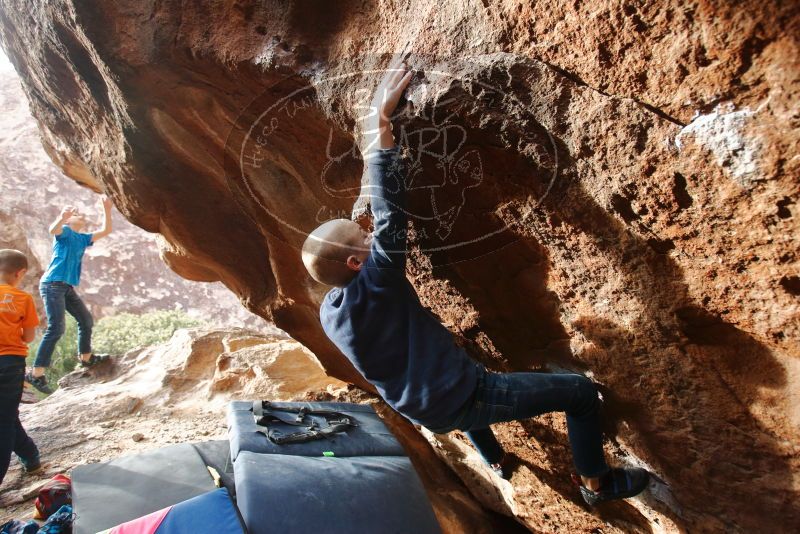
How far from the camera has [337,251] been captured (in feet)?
5.65

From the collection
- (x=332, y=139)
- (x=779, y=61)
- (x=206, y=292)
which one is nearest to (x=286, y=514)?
(x=332, y=139)

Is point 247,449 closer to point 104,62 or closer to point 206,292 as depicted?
point 104,62

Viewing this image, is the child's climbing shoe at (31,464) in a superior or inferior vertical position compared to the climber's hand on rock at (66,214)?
inferior

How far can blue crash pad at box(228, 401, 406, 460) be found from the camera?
226 cm

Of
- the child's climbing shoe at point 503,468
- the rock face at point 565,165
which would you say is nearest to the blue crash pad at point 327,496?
the child's climbing shoe at point 503,468

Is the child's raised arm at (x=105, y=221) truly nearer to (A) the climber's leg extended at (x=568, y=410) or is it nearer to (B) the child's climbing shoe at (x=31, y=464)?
(B) the child's climbing shoe at (x=31, y=464)

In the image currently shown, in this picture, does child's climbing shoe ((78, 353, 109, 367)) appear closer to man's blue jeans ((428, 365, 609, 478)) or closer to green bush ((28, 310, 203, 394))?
green bush ((28, 310, 203, 394))

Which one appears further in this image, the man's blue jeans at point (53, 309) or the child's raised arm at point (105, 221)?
the man's blue jeans at point (53, 309)

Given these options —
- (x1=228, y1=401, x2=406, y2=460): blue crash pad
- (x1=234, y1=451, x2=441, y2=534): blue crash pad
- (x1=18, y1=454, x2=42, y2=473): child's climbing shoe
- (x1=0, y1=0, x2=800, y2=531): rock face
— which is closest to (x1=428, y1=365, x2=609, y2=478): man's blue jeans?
(x1=0, y1=0, x2=800, y2=531): rock face

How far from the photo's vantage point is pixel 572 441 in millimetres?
2039

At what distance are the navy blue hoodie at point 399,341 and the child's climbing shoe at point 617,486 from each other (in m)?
0.74

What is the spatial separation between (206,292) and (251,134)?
14.1 m

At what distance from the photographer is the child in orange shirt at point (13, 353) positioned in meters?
3.02

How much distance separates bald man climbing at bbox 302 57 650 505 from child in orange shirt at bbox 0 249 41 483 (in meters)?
2.38
